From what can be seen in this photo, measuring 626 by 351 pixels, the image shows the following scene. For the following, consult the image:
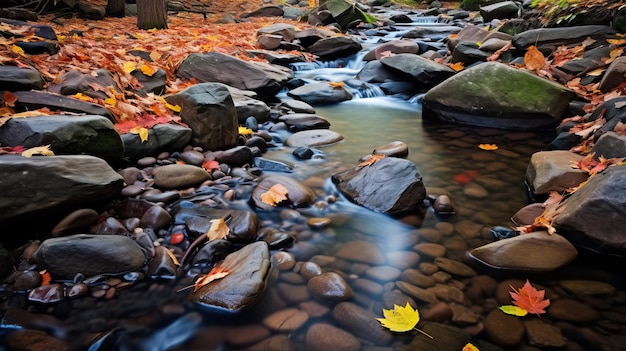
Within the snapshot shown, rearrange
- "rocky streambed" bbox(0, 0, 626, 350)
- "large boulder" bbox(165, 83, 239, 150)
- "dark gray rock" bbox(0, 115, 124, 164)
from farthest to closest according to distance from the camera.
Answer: "large boulder" bbox(165, 83, 239, 150) → "dark gray rock" bbox(0, 115, 124, 164) → "rocky streambed" bbox(0, 0, 626, 350)

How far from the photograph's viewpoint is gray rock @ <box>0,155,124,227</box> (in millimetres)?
2295

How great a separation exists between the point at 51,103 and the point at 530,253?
13.6 ft

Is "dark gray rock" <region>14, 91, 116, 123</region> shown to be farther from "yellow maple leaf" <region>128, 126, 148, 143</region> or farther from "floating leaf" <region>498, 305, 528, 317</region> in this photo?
"floating leaf" <region>498, 305, 528, 317</region>

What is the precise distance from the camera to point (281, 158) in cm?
428

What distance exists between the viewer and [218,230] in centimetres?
270

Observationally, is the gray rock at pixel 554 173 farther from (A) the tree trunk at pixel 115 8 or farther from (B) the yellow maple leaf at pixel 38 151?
(A) the tree trunk at pixel 115 8

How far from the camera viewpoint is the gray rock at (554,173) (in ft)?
10.6

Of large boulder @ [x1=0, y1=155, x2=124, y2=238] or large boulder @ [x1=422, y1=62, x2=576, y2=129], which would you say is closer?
large boulder @ [x1=0, y1=155, x2=124, y2=238]

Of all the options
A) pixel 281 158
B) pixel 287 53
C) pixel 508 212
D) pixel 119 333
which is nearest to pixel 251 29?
pixel 287 53

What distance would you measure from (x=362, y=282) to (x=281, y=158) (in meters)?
2.19

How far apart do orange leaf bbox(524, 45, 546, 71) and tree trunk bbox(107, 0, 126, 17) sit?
35.5 feet

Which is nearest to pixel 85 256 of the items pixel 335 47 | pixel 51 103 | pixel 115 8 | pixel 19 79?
pixel 51 103

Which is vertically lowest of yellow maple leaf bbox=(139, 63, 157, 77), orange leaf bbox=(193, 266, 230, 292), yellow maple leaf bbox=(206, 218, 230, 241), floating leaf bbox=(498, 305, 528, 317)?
orange leaf bbox=(193, 266, 230, 292)

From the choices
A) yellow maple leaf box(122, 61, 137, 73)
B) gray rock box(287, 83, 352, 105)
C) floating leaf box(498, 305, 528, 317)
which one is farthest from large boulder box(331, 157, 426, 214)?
gray rock box(287, 83, 352, 105)
